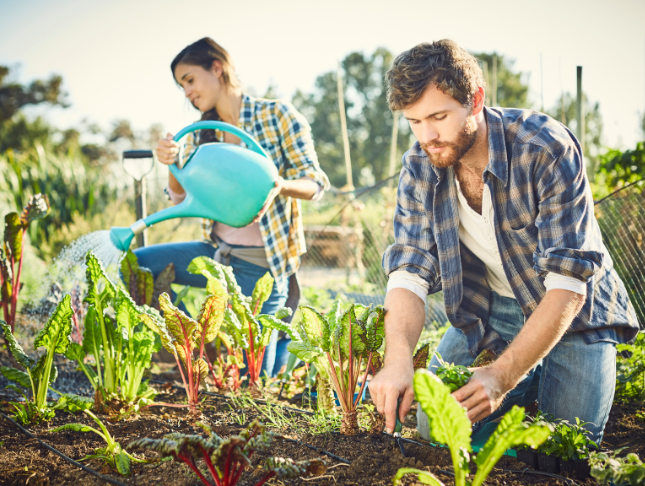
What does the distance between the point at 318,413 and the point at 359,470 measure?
16.4 inches

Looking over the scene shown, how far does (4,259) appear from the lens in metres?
2.04

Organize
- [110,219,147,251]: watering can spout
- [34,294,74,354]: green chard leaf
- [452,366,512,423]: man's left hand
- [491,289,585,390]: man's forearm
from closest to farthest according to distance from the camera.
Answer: [452,366,512,423]: man's left hand < [491,289,585,390]: man's forearm < [34,294,74,354]: green chard leaf < [110,219,147,251]: watering can spout

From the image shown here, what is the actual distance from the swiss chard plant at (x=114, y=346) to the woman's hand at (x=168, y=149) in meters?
0.58

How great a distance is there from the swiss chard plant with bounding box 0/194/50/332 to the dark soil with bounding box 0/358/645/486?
19.7 inches

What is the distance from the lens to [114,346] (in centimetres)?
169

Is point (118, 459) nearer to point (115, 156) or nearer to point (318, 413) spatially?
point (318, 413)

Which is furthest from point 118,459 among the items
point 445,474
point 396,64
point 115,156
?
point 115,156

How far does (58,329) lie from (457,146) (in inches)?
54.7

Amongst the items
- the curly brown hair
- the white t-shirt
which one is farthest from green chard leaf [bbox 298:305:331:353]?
the curly brown hair

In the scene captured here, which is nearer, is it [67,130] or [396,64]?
[396,64]

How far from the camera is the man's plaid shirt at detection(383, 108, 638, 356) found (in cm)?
143

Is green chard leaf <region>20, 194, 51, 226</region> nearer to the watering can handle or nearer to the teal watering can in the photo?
the teal watering can

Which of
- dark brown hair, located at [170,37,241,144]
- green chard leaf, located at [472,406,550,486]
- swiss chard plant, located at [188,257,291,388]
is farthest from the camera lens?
dark brown hair, located at [170,37,241,144]

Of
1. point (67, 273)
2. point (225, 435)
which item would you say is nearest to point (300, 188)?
point (225, 435)
